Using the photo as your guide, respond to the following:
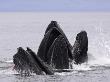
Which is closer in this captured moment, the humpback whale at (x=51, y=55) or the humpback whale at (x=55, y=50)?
the humpback whale at (x=51, y=55)

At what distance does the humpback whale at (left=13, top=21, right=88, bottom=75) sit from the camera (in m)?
29.2

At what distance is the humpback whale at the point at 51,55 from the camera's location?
A: 29.2 meters

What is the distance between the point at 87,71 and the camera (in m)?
33.1

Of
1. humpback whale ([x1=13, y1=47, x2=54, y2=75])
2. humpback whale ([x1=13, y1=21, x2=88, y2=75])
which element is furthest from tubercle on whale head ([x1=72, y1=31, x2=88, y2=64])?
humpback whale ([x1=13, y1=47, x2=54, y2=75])

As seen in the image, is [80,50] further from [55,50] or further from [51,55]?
[51,55]

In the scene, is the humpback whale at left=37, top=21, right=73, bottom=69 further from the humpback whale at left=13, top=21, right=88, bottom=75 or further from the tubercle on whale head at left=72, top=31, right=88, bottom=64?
the tubercle on whale head at left=72, top=31, right=88, bottom=64

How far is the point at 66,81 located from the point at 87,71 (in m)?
3.83

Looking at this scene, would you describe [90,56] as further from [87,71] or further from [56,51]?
[56,51]

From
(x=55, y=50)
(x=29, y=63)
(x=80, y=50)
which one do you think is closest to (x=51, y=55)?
(x=55, y=50)

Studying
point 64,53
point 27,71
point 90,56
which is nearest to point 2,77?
point 27,71

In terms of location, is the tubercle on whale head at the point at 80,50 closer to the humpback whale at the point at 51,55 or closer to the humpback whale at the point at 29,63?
the humpback whale at the point at 51,55

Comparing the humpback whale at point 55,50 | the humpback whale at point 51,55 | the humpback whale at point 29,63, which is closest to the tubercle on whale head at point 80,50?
the humpback whale at point 51,55

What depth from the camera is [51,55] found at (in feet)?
99.2

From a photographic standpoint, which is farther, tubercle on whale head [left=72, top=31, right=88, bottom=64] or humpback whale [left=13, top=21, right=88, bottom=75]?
tubercle on whale head [left=72, top=31, right=88, bottom=64]
